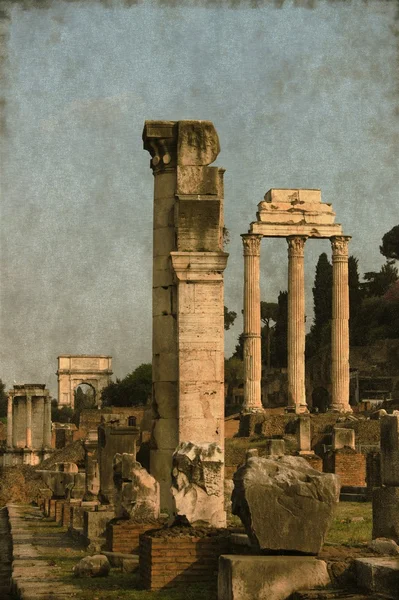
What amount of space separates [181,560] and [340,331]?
48271 millimetres

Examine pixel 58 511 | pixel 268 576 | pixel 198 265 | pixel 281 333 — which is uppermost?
pixel 281 333

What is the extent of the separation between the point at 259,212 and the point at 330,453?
2685 cm

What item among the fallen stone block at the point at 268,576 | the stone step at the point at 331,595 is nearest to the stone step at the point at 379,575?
the stone step at the point at 331,595

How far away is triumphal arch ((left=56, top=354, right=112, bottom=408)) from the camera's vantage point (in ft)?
351

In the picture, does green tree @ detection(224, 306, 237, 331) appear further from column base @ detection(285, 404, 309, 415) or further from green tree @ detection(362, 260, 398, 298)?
column base @ detection(285, 404, 309, 415)

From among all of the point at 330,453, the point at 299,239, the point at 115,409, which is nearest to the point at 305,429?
the point at 330,453

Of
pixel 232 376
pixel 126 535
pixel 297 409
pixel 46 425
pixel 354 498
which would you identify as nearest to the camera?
pixel 126 535

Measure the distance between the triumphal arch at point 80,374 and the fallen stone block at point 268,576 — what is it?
97036 mm

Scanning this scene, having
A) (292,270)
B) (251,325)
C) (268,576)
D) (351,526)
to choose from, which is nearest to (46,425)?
(251,325)

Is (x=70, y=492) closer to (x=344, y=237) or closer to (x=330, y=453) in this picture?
(x=330, y=453)

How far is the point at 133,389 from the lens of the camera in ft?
321

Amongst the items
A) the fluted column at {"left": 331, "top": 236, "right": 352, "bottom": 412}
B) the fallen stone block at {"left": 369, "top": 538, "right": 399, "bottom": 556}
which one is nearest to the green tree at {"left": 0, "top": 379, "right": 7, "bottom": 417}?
the fluted column at {"left": 331, "top": 236, "right": 352, "bottom": 412}

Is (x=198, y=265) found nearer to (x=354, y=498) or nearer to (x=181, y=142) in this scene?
(x=181, y=142)

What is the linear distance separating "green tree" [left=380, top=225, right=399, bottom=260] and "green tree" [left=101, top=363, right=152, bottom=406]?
18031mm
